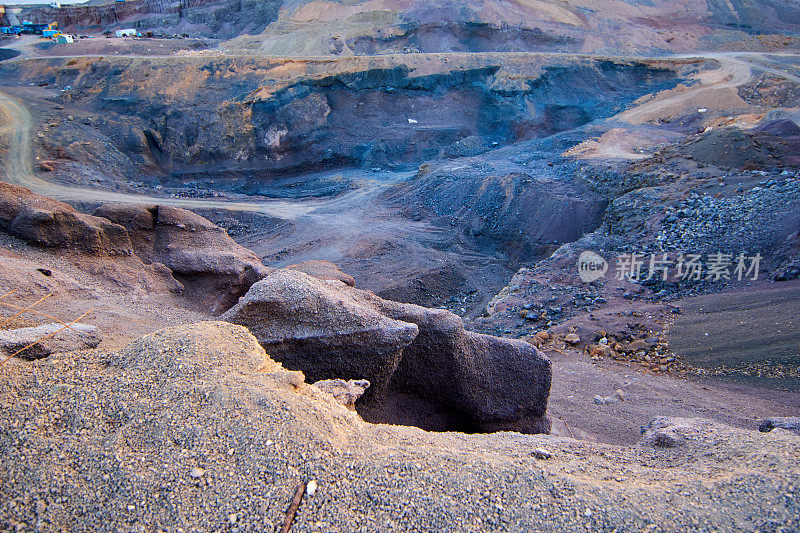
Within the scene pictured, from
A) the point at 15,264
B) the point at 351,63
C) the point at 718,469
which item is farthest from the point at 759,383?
the point at 351,63

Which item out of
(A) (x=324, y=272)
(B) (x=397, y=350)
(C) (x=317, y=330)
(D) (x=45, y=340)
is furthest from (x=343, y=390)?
(A) (x=324, y=272)

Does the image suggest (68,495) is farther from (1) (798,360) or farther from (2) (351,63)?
(2) (351,63)

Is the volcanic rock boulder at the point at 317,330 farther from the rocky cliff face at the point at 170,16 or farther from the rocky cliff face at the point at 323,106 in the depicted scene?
the rocky cliff face at the point at 170,16

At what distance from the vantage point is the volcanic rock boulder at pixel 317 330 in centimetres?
433

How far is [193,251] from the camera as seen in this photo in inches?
291

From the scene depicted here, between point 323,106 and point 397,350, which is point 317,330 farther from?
point 323,106

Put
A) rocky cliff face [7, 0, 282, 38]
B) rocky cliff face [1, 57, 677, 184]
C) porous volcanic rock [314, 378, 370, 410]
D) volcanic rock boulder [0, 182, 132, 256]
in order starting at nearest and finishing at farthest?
porous volcanic rock [314, 378, 370, 410] < volcanic rock boulder [0, 182, 132, 256] < rocky cliff face [1, 57, 677, 184] < rocky cliff face [7, 0, 282, 38]

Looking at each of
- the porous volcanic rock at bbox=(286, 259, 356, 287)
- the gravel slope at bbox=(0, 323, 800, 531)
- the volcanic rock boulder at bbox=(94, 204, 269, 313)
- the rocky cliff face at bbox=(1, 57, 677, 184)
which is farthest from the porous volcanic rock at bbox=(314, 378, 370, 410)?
the rocky cliff face at bbox=(1, 57, 677, 184)

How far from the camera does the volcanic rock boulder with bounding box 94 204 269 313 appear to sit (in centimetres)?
678

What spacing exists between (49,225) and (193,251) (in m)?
1.84

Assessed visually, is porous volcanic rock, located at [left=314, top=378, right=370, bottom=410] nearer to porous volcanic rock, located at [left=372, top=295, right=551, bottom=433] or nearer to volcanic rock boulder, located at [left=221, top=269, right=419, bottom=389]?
volcanic rock boulder, located at [left=221, top=269, right=419, bottom=389]

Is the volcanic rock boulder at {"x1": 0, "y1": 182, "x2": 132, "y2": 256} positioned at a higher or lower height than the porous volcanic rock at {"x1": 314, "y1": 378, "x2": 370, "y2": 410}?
higher

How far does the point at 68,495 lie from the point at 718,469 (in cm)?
390

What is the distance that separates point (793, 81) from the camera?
20547mm
